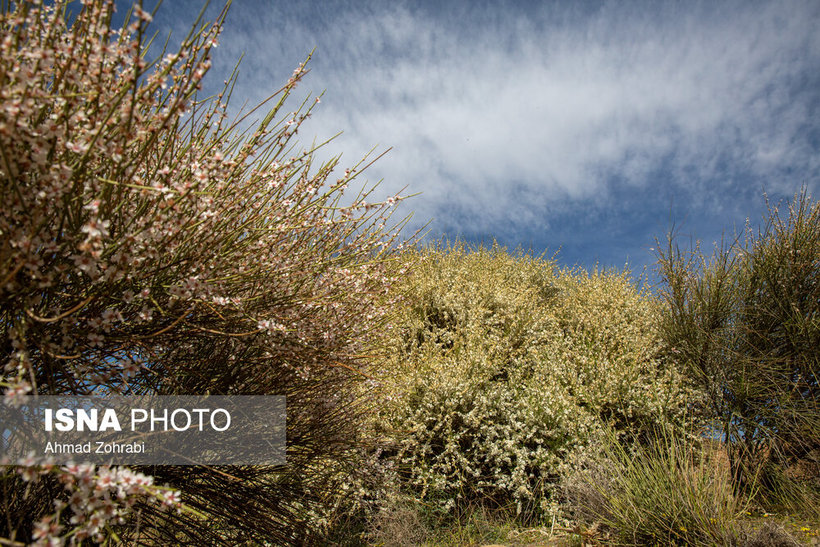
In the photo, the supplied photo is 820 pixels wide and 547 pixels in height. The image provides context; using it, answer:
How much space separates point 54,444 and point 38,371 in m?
0.40

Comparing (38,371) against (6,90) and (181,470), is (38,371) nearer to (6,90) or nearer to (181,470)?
(181,470)

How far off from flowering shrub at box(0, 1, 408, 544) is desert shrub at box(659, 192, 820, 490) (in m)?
5.31

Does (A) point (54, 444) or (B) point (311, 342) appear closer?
(A) point (54, 444)

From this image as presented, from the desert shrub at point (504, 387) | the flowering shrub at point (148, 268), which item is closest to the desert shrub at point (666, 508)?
the desert shrub at point (504, 387)

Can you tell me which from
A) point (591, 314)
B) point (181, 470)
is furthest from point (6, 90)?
point (591, 314)

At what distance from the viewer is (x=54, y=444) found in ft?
7.24

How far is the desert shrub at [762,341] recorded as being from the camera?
18.3 ft

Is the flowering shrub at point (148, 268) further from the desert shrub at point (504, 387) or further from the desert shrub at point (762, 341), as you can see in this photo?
the desert shrub at point (762, 341)

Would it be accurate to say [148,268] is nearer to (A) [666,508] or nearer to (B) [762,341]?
(A) [666,508]

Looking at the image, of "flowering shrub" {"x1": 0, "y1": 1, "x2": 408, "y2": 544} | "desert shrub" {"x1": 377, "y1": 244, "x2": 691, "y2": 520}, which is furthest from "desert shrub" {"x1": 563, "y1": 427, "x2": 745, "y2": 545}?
"flowering shrub" {"x1": 0, "y1": 1, "x2": 408, "y2": 544}

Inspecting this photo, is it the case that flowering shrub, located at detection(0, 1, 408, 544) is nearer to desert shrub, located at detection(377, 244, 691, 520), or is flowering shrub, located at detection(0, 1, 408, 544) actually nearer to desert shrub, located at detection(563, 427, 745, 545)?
desert shrub, located at detection(377, 244, 691, 520)

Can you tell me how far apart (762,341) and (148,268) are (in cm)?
696

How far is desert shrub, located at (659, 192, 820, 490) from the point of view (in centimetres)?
557

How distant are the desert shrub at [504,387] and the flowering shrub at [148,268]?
5.16 feet
